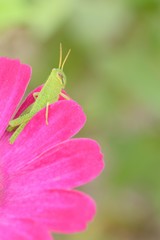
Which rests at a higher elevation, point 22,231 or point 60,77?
point 60,77

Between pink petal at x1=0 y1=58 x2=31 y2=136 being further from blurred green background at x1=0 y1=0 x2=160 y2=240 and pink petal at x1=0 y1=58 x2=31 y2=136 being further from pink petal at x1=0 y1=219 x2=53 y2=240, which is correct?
blurred green background at x1=0 y1=0 x2=160 y2=240

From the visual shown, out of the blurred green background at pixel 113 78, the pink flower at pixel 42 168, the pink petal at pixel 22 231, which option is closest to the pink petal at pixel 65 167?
the pink flower at pixel 42 168

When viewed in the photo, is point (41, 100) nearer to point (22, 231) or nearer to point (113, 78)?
point (22, 231)

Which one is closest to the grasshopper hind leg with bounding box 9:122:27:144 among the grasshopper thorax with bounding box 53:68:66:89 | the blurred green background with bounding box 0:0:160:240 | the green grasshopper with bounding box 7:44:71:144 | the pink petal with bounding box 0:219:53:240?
the green grasshopper with bounding box 7:44:71:144

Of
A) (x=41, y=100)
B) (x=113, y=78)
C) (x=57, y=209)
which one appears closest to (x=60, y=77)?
(x=41, y=100)

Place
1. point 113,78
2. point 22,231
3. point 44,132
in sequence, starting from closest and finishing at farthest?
point 22,231 < point 44,132 < point 113,78

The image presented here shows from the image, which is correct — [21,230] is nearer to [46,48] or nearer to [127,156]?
[127,156]
